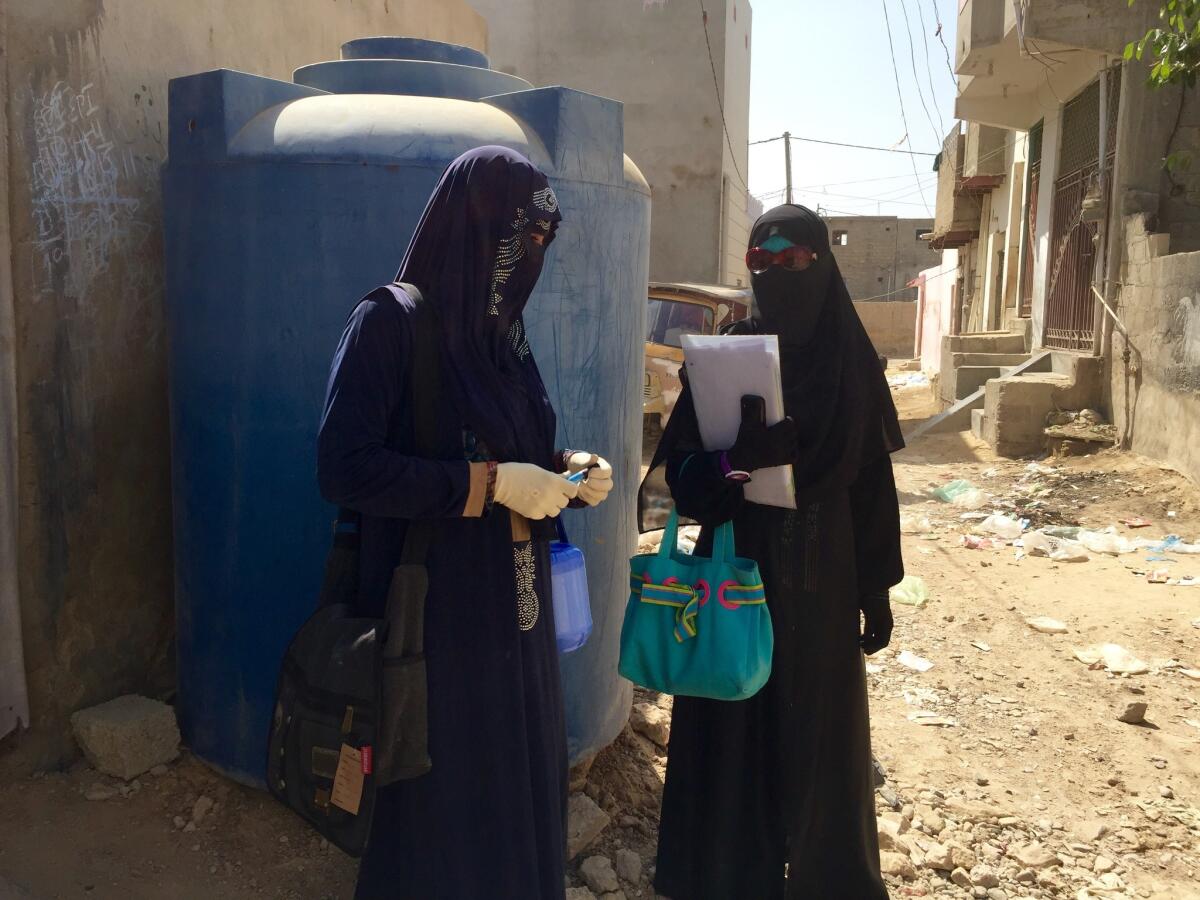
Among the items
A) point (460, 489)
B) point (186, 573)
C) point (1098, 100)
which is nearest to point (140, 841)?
point (186, 573)

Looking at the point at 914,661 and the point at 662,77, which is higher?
the point at 662,77

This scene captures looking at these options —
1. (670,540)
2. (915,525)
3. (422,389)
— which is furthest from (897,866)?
(915,525)

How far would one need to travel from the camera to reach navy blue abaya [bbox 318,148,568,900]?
153 centimetres

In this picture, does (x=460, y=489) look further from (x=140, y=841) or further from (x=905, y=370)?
(x=905, y=370)

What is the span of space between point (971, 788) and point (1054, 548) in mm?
3296

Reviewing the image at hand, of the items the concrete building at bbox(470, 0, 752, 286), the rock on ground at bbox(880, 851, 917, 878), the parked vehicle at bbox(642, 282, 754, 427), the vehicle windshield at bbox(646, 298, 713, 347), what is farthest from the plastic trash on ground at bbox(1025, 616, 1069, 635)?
the concrete building at bbox(470, 0, 752, 286)

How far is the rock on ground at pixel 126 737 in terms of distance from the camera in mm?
2479

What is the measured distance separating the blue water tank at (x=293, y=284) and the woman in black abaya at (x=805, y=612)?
1.43 ft

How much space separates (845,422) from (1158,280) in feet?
23.2

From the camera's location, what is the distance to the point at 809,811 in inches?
89.0

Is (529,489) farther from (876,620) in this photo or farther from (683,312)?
(683,312)

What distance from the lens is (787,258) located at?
86.0 inches

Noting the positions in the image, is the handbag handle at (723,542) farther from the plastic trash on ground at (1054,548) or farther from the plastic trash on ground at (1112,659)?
the plastic trash on ground at (1054,548)

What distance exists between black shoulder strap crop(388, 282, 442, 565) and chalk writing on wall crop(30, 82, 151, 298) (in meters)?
1.31
